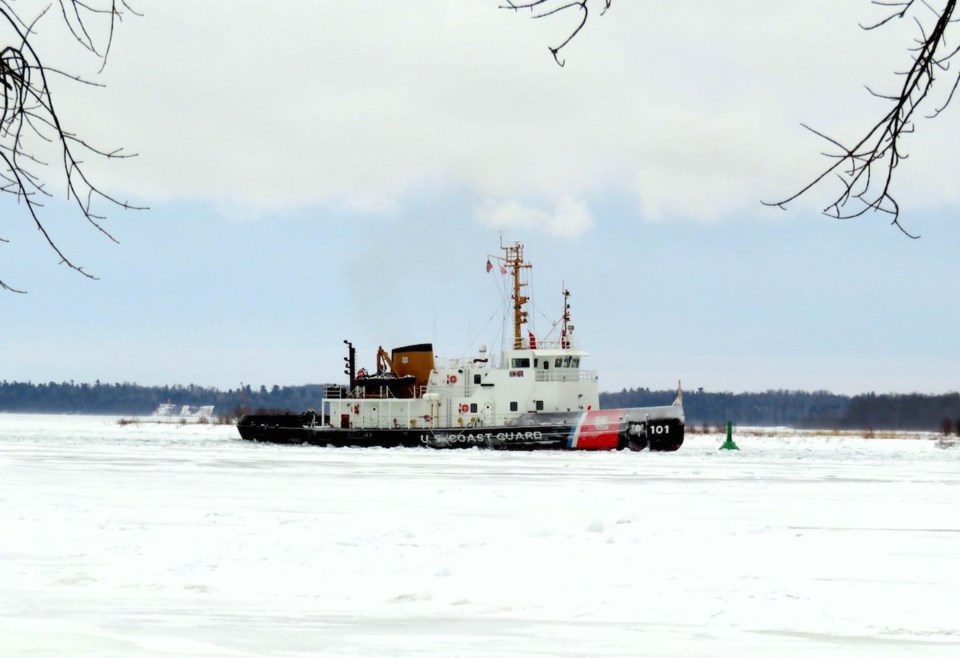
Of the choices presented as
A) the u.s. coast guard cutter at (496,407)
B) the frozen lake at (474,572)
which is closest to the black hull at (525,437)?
the u.s. coast guard cutter at (496,407)

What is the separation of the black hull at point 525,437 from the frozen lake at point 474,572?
19.1 metres

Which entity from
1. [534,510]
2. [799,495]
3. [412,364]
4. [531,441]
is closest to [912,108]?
[534,510]

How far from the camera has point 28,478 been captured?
19.9 m

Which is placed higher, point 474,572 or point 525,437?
point 525,437

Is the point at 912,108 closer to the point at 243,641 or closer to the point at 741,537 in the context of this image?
the point at 243,641

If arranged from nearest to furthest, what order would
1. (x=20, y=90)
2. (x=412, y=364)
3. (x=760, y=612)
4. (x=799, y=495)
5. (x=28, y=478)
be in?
(x=20, y=90), (x=760, y=612), (x=799, y=495), (x=28, y=478), (x=412, y=364)

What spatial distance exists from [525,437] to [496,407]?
228 centimetres

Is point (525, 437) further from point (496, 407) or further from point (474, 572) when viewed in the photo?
point (474, 572)

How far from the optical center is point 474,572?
9.12 meters

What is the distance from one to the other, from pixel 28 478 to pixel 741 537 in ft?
45.6

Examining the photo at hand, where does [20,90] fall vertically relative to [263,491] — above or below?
above

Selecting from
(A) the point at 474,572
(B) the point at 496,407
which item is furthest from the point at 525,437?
(A) the point at 474,572

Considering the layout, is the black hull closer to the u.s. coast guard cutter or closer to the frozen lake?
the u.s. coast guard cutter

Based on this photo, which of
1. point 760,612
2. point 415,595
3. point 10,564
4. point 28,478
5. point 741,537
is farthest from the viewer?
point 28,478
